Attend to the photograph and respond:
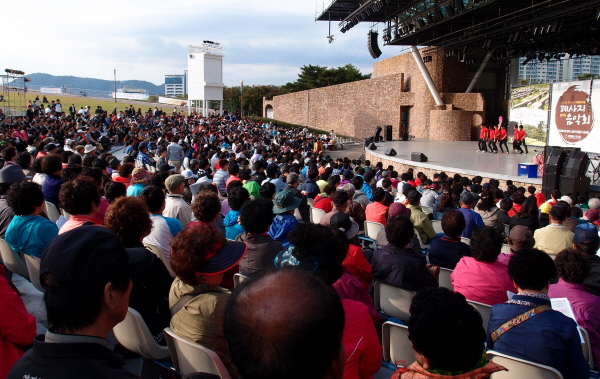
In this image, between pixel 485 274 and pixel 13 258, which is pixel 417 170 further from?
pixel 13 258

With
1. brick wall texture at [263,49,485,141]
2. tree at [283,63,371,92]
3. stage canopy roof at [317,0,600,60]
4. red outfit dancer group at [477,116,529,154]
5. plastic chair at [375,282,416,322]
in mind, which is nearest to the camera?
plastic chair at [375,282,416,322]

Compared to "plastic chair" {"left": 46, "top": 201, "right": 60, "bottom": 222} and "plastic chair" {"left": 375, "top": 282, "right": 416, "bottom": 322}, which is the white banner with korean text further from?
"plastic chair" {"left": 46, "top": 201, "right": 60, "bottom": 222}

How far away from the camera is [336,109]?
133 feet

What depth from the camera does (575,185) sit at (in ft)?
37.5

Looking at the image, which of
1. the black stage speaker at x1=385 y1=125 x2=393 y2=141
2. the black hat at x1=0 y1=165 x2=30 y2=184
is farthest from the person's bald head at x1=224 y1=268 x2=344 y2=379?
the black stage speaker at x1=385 y1=125 x2=393 y2=141

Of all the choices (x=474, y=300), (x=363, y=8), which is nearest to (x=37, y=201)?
(x=474, y=300)

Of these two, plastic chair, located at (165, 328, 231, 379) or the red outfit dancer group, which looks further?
the red outfit dancer group

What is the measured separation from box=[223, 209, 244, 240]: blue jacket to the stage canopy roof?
1379 cm

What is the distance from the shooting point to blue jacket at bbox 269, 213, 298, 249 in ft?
14.4

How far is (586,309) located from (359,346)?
198 cm

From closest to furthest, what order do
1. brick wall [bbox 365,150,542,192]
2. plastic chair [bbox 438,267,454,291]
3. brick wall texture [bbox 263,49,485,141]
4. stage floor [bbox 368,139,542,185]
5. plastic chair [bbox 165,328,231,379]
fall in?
plastic chair [bbox 165,328,231,379] < plastic chair [bbox 438,267,454,291] < brick wall [bbox 365,150,542,192] < stage floor [bbox 368,139,542,185] < brick wall texture [bbox 263,49,485,141]

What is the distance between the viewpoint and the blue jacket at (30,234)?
3.49 meters

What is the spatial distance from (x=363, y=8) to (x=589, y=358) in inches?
884

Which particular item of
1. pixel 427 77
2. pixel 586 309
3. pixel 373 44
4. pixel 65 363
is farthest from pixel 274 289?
pixel 427 77
